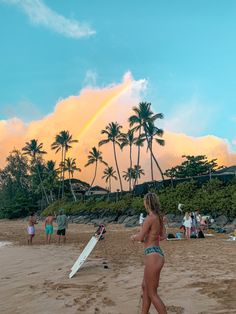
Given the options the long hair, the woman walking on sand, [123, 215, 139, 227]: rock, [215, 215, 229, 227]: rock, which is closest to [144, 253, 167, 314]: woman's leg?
the woman walking on sand

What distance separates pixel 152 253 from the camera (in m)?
4.45

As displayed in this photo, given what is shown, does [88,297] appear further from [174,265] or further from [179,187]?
[179,187]

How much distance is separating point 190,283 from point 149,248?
2.97 meters

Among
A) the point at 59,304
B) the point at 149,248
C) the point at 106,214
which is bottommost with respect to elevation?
the point at 59,304

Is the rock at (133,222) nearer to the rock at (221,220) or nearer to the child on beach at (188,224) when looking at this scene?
the rock at (221,220)

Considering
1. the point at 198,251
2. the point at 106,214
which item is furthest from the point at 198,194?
the point at 198,251

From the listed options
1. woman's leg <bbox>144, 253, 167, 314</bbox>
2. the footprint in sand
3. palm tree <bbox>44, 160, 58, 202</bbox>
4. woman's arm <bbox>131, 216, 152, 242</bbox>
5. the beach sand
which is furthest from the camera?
palm tree <bbox>44, 160, 58, 202</bbox>

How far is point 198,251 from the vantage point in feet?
40.2

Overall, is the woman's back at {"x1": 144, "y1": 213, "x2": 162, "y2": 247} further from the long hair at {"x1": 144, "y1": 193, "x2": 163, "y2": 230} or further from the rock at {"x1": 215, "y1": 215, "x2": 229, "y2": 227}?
the rock at {"x1": 215, "y1": 215, "x2": 229, "y2": 227}

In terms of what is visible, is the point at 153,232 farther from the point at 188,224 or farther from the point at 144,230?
the point at 188,224

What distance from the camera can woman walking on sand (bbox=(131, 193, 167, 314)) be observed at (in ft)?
14.4

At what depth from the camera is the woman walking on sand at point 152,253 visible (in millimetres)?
4402

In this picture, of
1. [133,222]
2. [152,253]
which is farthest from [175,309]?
[133,222]

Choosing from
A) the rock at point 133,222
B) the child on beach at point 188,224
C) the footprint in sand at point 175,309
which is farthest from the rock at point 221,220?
the footprint in sand at point 175,309
